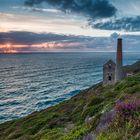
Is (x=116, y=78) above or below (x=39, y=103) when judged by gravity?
above

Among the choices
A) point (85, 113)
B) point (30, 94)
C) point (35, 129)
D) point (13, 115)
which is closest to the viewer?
point (85, 113)

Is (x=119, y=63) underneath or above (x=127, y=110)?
underneath

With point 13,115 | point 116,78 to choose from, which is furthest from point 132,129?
point 13,115

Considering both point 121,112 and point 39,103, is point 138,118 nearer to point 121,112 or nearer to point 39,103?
point 121,112

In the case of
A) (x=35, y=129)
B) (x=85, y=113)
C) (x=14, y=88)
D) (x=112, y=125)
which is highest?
(x=112, y=125)

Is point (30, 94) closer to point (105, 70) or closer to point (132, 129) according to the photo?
point (105, 70)

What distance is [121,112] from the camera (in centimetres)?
823

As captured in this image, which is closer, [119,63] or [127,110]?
[127,110]

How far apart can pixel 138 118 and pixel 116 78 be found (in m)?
55.1

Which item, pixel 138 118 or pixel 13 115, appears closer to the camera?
pixel 138 118

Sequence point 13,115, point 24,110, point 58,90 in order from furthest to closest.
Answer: point 58,90 < point 24,110 < point 13,115

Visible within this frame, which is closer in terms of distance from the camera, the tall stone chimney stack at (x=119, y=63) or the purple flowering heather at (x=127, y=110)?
the purple flowering heather at (x=127, y=110)

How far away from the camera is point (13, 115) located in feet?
231

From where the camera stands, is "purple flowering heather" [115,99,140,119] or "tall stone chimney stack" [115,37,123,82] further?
"tall stone chimney stack" [115,37,123,82]
